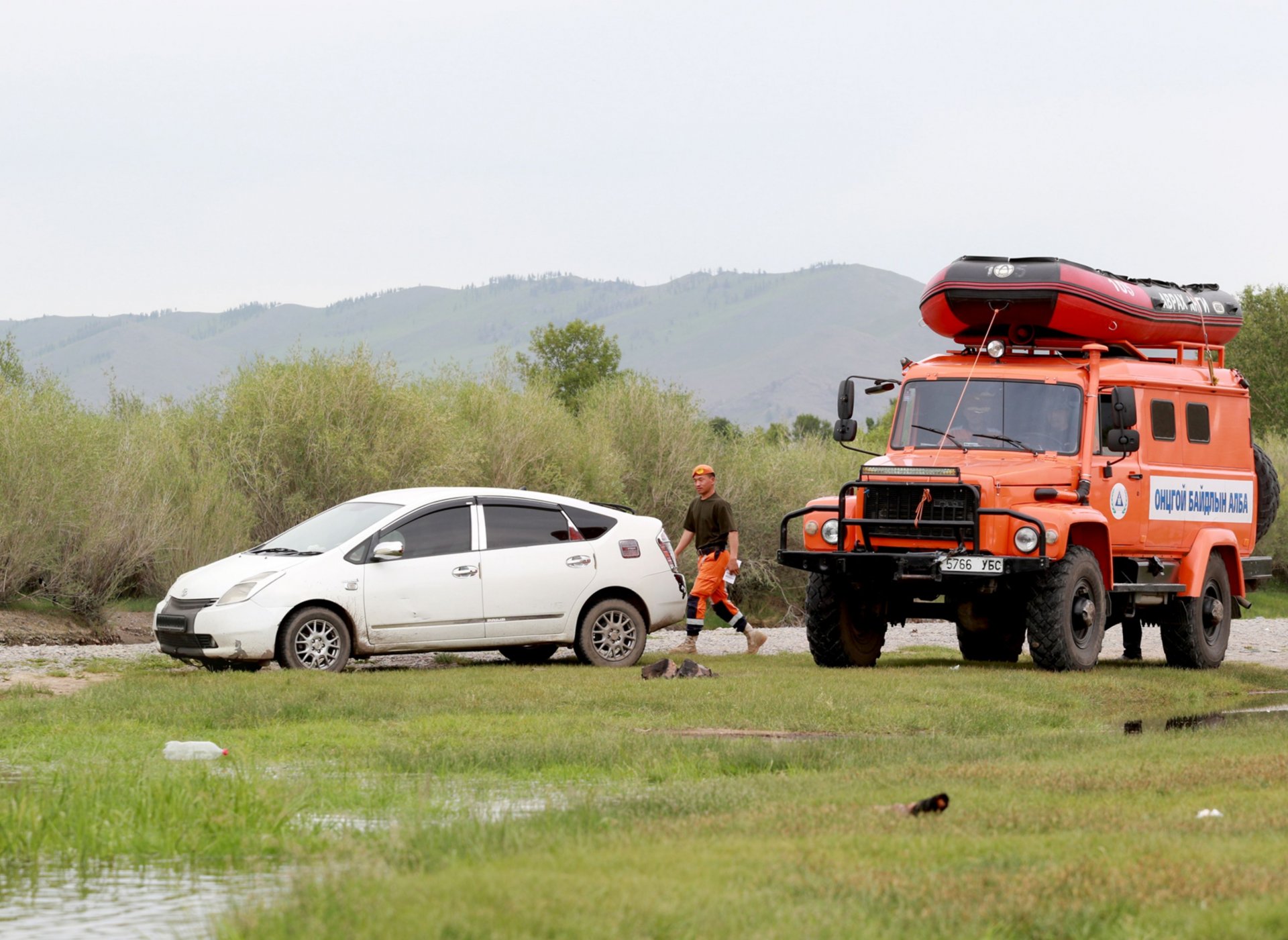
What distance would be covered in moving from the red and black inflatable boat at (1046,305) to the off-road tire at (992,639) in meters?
2.85

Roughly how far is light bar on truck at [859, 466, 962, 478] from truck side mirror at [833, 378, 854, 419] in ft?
2.46

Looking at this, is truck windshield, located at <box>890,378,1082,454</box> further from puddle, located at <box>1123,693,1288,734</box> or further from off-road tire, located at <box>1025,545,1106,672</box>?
puddle, located at <box>1123,693,1288,734</box>

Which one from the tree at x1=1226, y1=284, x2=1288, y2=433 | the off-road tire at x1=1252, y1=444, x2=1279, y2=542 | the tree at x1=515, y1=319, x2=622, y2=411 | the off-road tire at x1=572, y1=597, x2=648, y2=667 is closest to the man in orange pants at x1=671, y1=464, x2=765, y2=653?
the off-road tire at x1=572, y1=597, x2=648, y2=667

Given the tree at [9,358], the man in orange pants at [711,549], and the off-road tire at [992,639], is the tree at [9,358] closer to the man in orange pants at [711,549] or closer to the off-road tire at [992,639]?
the man in orange pants at [711,549]

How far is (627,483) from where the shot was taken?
133ft

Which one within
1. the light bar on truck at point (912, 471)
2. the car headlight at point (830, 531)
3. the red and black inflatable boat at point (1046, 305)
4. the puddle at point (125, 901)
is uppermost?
the red and black inflatable boat at point (1046, 305)

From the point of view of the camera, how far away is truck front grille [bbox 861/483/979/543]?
621 inches

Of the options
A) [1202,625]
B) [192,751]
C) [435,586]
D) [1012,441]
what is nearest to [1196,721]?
[1012,441]

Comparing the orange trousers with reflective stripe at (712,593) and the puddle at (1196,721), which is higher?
the orange trousers with reflective stripe at (712,593)

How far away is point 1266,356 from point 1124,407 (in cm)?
5913

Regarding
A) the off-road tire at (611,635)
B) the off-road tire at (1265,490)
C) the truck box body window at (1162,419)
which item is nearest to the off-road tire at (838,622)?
the off-road tire at (611,635)

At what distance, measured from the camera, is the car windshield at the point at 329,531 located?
16.3 m

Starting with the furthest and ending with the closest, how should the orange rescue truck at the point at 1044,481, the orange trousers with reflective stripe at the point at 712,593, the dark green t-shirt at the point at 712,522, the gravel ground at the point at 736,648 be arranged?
the gravel ground at the point at 736,648 < the dark green t-shirt at the point at 712,522 < the orange trousers with reflective stripe at the point at 712,593 < the orange rescue truck at the point at 1044,481

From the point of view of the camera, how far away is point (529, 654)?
18.3 m
